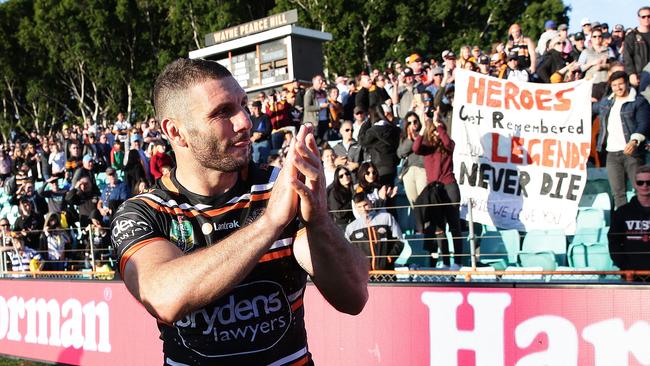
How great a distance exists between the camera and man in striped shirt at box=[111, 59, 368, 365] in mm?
2441

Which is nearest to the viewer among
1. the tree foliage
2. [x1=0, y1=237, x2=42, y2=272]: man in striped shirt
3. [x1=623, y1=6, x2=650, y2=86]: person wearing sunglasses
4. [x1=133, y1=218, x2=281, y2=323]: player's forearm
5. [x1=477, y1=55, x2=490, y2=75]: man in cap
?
[x1=133, y1=218, x2=281, y2=323]: player's forearm

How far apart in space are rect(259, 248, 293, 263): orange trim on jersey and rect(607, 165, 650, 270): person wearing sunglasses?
4976 millimetres

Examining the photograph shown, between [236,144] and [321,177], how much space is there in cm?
41

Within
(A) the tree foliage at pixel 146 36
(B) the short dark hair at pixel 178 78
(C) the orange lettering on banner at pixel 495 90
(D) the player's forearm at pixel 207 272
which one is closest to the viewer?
(D) the player's forearm at pixel 207 272

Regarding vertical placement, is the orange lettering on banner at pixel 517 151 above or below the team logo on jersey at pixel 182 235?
above

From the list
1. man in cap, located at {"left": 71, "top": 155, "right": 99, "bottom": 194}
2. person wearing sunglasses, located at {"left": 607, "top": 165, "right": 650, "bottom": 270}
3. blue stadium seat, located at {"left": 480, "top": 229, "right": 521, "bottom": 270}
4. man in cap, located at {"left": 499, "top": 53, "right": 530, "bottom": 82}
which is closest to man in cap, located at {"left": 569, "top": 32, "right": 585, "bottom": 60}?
man in cap, located at {"left": 499, "top": 53, "right": 530, "bottom": 82}

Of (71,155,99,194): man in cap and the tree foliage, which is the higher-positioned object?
the tree foliage

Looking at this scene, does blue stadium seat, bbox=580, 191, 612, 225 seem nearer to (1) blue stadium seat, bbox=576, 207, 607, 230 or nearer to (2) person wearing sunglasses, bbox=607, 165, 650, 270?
(1) blue stadium seat, bbox=576, 207, 607, 230

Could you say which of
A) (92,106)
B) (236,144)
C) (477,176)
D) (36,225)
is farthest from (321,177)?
(92,106)

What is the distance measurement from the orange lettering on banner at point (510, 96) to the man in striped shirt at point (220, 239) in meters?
6.09

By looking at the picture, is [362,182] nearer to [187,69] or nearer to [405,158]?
[405,158]

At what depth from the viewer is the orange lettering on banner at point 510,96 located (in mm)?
8180

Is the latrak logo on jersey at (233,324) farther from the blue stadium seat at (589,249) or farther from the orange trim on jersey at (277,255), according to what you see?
the blue stadium seat at (589,249)

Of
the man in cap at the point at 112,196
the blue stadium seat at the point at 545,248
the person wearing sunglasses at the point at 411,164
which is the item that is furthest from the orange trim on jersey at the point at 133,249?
the man in cap at the point at 112,196
